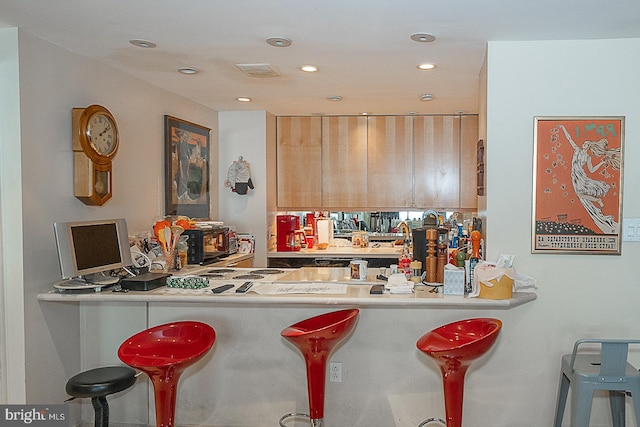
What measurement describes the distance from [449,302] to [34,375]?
230 centimetres

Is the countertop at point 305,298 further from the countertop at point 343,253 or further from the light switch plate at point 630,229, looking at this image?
the countertop at point 343,253

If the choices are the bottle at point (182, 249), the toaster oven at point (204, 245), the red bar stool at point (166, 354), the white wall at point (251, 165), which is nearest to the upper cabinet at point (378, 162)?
the white wall at point (251, 165)

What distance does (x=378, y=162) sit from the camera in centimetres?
588

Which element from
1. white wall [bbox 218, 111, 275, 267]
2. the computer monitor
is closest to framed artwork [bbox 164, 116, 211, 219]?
white wall [bbox 218, 111, 275, 267]

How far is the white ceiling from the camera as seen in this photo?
2617 millimetres

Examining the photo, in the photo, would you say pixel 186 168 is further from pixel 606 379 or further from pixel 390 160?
pixel 606 379

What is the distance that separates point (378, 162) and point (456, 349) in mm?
3608

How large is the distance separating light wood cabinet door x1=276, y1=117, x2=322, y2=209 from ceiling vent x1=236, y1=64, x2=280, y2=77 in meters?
1.90

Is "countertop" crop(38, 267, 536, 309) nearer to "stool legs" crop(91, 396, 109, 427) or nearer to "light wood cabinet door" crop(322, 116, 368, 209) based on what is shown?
"stool legs" crop(91, 396, 109, 427)

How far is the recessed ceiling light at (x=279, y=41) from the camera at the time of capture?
313 centimetres

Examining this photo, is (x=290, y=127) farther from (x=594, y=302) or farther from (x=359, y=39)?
(x=594, y=302)

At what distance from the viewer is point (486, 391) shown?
3252 mm

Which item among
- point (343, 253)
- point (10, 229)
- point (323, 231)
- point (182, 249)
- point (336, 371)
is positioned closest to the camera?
point (10, 229)

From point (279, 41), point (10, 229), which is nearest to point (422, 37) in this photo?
point (279, 41)
